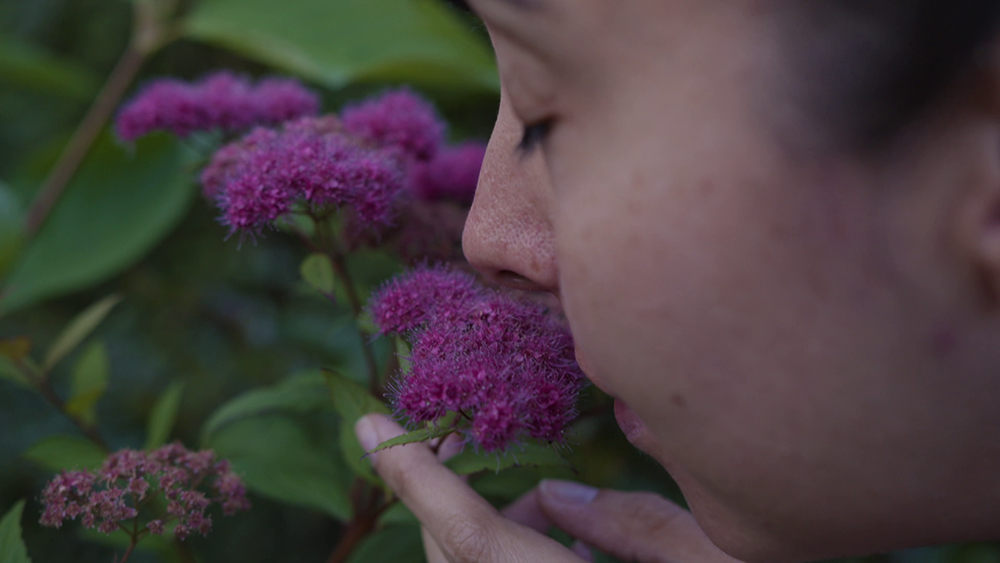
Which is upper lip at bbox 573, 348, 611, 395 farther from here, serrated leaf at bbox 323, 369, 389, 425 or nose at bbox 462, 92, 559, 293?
serrated leaf at bbox 323, 369, 389, 425

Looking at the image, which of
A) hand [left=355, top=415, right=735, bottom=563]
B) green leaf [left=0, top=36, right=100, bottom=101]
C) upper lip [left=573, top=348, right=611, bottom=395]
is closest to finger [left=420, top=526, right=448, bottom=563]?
hand [left=355, top=415, right=735, bottom=563]

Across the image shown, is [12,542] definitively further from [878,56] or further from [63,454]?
[878,56]

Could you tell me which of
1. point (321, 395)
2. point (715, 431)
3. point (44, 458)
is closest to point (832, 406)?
point (715, 431)

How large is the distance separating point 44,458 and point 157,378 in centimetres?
71

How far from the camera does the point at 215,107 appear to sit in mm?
946

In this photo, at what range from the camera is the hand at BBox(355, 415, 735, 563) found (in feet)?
1.96

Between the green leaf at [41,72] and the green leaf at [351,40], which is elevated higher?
the green leaf at [351,40]

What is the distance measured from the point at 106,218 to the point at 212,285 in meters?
0.24

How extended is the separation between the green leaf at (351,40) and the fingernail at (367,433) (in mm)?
647

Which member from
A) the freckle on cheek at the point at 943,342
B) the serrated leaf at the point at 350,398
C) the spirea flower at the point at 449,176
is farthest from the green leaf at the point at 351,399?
the freckle on cheek at the point at 943,342

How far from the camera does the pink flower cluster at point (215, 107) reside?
0.95 meters

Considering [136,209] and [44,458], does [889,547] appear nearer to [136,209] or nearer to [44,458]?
[44,458]

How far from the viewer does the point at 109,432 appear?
1302mm

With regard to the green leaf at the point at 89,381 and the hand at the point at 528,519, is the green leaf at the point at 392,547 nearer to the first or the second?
the hand at the point at 528,519
